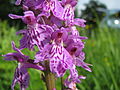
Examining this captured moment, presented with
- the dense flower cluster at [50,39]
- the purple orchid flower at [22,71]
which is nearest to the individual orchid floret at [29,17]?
the dense flower cluster at [50,39]

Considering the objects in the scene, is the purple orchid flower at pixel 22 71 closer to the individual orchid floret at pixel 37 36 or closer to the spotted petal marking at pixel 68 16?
the individual orchid floret at pixel 37 36

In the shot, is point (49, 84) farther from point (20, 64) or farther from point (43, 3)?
point (43, 3)

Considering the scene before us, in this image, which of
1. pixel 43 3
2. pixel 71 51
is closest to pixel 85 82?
pixel 71 51

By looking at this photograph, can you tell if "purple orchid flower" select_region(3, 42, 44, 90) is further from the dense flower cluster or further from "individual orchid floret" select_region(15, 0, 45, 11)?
"individual orchid floret" select_region(15, 0, 45, 11)

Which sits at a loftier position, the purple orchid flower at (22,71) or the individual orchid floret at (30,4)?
the individual orchid floret at (30,4)

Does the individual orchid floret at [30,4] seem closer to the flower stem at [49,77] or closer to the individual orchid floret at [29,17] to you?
the individual orchid floret at [29,17]

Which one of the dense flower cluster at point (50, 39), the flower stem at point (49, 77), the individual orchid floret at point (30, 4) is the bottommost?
the flower stem at point (49, 77)

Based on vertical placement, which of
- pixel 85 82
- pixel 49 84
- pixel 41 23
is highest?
pixel 41 23

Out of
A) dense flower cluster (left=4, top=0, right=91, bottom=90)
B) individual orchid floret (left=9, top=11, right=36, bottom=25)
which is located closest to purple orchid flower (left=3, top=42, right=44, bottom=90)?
dense flower cluster (left=4, top=0, right=91, bottom=90)

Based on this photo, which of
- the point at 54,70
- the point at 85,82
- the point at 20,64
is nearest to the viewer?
the point at 54,70
